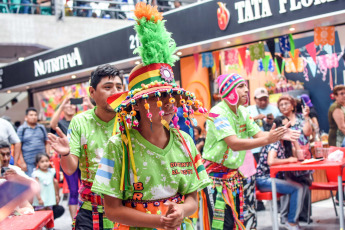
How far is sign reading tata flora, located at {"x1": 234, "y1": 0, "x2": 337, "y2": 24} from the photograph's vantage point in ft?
20.7

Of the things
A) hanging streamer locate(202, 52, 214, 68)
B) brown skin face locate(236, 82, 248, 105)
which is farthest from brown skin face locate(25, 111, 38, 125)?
brown skin face locate(236, 82, 248, 105)

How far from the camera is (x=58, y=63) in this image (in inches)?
484

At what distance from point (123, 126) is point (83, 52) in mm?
9238

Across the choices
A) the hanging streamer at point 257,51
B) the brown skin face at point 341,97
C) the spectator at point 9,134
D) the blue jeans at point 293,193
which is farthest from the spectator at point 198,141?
the spectator at point 9,134

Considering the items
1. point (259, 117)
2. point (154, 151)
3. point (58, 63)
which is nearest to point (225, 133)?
point (154, 151)

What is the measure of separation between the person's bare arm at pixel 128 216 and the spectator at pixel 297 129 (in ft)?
13.6

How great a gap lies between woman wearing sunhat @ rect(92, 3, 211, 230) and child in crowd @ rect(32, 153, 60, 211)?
14.7 ft

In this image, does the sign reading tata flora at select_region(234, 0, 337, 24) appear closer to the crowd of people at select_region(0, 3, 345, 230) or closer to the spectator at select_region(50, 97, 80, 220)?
the crowd of people at select_region(0, 3, 345, 230)

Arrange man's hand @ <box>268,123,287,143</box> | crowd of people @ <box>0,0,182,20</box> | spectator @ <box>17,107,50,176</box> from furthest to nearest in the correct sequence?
crowd of people @ <box>0,0,182,20</box>, spectator @ <box>17,107,50,176</box>, man's hand @ <box>268,123,287,143</box>

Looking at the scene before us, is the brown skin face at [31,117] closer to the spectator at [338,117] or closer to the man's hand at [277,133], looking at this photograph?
the spectator at [338,117]

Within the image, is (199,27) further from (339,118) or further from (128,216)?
(128,216)

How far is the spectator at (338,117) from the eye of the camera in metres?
6.77

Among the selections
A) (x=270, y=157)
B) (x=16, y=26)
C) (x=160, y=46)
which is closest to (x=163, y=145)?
(x=160, y=46)

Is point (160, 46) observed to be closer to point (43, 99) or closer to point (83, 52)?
point (83, 52)
